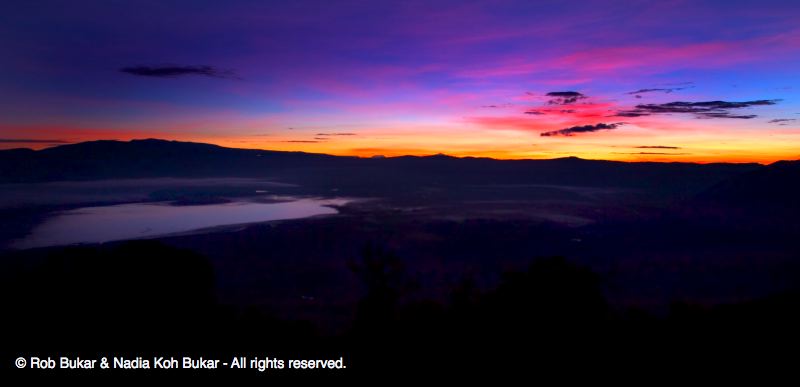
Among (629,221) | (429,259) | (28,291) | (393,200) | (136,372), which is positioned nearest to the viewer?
(136,372)

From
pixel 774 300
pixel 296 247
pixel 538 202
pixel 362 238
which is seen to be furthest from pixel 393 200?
pixel 774 300

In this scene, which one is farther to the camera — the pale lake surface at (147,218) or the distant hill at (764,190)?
the distant hill at (764,190)

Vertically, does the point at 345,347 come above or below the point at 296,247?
above

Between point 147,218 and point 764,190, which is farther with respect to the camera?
point 764,190

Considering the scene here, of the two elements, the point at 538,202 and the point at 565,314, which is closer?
the point at 565,314

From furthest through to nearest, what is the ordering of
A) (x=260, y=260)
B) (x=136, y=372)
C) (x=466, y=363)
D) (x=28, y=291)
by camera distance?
1. (x=260, y=260)
2. (x=28, y=291)
3. (x=466, y=363)
4. (x=136, y=372)

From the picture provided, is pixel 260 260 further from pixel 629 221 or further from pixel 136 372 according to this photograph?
pixel 629 221

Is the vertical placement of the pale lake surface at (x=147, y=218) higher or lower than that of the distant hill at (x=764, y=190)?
lower
